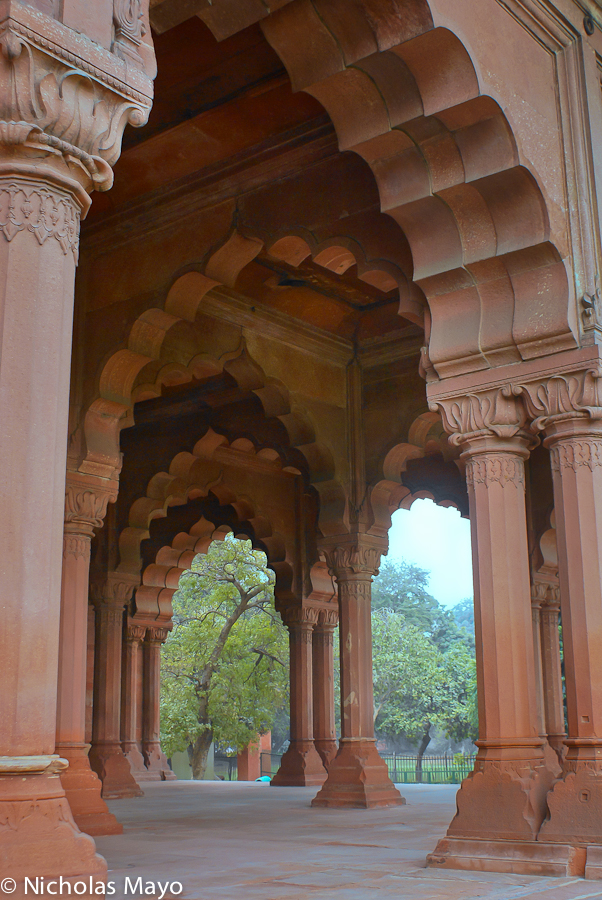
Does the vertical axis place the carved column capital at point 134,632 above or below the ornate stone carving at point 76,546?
below

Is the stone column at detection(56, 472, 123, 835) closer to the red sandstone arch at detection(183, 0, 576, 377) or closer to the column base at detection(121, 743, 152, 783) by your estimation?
the red sandstone arch at detection(183, 0, 576, 377)

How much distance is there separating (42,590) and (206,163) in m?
6.39

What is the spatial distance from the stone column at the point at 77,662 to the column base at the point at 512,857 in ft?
12.1

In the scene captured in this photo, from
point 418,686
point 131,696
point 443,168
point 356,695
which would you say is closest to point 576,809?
point 443,168

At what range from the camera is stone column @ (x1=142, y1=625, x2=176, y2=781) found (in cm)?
1875

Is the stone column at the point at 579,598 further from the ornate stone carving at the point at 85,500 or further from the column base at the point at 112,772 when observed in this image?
the column base at the point at 112,772

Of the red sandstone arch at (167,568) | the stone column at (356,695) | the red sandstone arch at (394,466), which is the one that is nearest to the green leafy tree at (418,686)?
the red sandstone arch at (167,568)

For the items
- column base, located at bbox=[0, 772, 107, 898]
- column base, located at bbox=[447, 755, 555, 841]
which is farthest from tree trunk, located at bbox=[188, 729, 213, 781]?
column base, located at bbox=[0, 772, 107, 898]

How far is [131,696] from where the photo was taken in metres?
18.0

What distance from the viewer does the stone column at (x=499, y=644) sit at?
612 cm

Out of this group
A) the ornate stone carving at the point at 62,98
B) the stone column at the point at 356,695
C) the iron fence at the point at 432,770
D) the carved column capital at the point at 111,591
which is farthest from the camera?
the iron fence at the point at 432,770

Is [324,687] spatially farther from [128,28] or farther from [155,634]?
[128,28]

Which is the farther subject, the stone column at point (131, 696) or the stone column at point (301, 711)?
the stone column at point (131, 696)

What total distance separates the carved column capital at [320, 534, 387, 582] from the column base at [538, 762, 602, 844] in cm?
637
